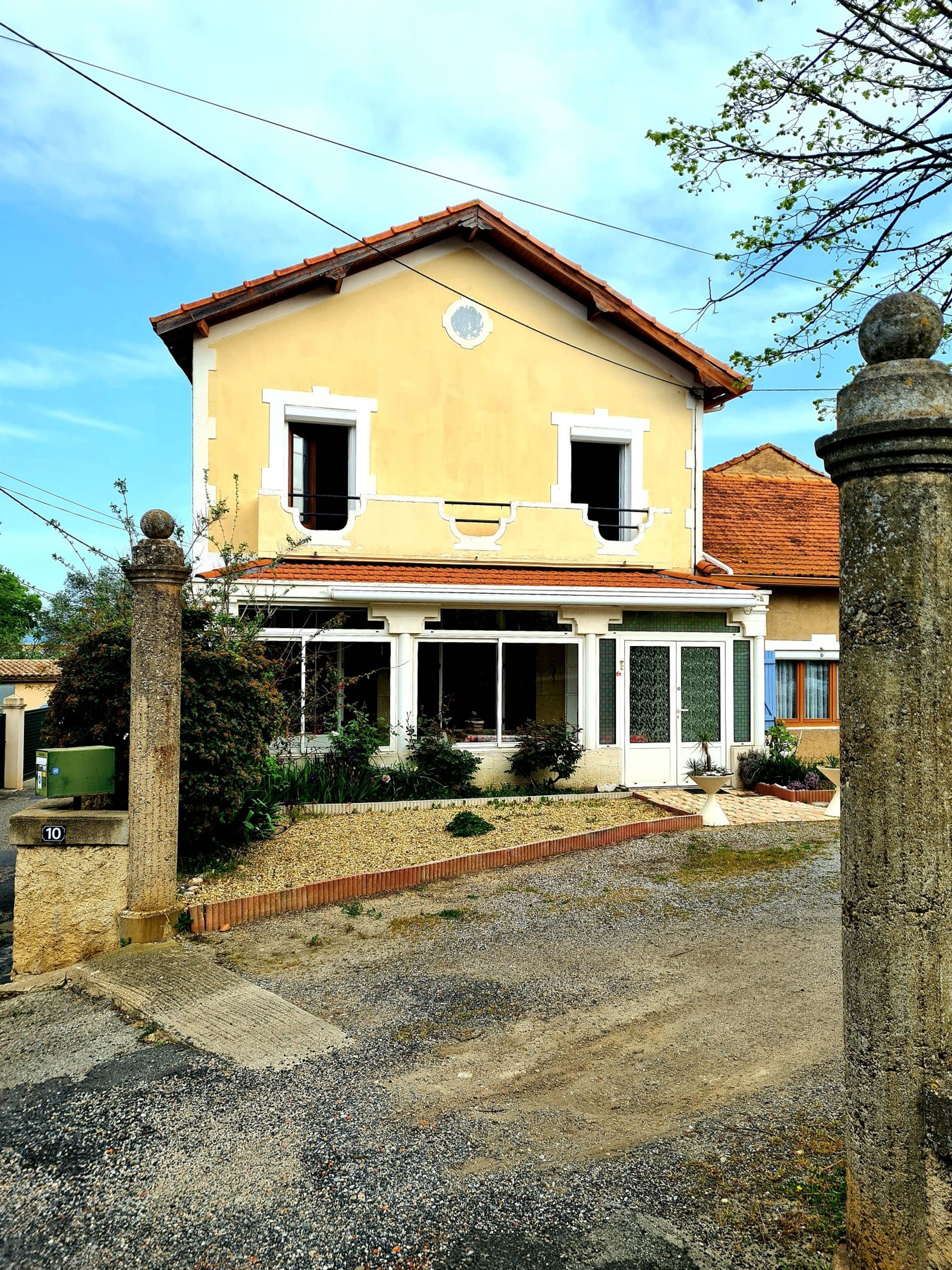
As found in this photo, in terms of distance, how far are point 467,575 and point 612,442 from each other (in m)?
4.03

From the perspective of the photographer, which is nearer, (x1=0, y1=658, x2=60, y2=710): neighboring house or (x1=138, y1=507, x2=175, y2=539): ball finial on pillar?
(x1=138, y1=507, x2=175, y2=539): ball finial on pillar

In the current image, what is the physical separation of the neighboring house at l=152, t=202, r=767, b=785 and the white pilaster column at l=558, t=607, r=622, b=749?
3 cm

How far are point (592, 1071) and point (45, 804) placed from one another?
4699mm

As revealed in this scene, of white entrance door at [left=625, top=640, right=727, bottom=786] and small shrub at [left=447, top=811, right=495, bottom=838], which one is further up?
white entrance door at [left=625, top=640, right=727, bottom=786]

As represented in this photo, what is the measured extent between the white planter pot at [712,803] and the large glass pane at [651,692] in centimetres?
211

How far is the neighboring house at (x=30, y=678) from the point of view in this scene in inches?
695

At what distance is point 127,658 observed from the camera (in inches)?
293

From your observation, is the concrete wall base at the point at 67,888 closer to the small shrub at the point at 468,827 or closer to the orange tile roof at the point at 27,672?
the small shrub at the point at 468,827

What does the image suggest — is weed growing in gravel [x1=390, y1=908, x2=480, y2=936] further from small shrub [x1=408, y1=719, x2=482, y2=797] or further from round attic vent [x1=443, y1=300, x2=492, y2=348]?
round attic vent [x1=443, y1=300, x2=492, y2=348]

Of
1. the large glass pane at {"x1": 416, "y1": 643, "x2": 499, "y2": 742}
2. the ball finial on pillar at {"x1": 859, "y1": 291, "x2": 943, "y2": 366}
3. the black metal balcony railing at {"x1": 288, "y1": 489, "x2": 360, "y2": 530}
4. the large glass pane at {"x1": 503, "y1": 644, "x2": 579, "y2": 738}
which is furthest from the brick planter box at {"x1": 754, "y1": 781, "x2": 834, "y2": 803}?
the ball finial on pillar at {"x1": 859, "y1": 291, "x2": 943, "y2": 366}

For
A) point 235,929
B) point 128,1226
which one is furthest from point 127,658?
point 128,1226

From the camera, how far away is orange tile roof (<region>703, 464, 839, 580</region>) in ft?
47.8

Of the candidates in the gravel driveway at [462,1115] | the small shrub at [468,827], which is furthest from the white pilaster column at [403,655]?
the gravel driveway at [462,1115]

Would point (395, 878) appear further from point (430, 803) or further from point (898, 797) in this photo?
point (898, 797)
